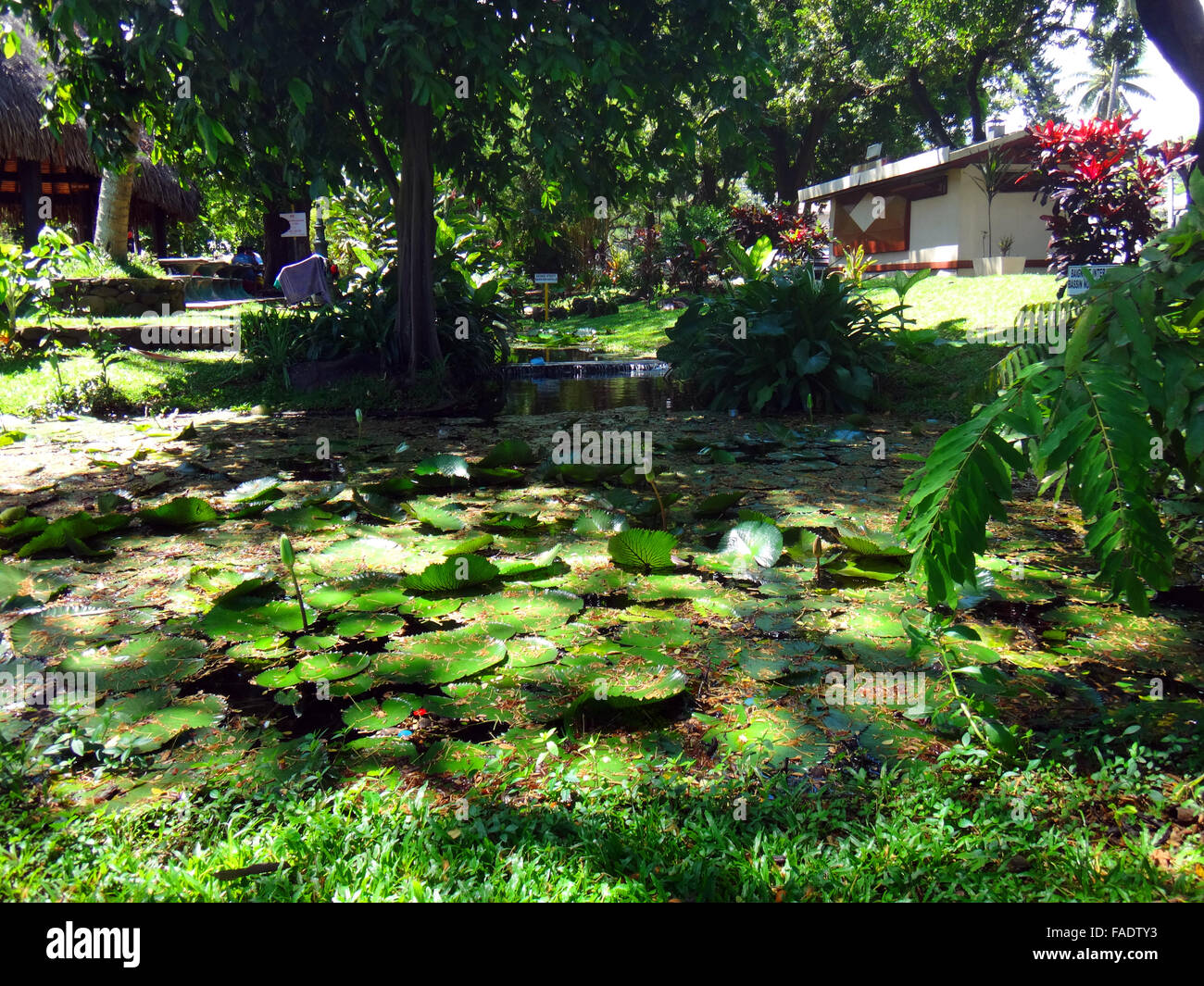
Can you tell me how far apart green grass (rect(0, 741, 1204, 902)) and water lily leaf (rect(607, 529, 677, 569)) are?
1294 mm

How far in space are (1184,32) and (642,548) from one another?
837 cm

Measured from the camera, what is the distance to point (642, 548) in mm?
3221

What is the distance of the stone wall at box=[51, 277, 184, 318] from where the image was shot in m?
12.1

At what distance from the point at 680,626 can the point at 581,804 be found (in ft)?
3.10

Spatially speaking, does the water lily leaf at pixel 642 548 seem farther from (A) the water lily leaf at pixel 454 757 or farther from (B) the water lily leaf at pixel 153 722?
(B) the water lily leaf at pixel 153 722

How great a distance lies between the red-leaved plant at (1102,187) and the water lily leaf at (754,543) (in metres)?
7.05

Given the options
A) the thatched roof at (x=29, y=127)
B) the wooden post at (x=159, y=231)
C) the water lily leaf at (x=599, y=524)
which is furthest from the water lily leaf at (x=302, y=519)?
the wooden post at (x=159, y=231)

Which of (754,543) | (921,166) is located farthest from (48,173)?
(754,543)

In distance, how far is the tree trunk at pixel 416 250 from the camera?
26.4 feet

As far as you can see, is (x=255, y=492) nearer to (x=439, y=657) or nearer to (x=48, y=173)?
(x=439, y=657)

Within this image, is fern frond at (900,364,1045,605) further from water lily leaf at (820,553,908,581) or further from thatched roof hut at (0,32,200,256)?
thatched roof hut at (0,32,200,256)

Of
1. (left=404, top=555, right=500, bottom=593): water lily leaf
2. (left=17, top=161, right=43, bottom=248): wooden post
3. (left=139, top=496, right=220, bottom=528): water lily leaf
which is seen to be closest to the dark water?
(left=139, top=496, right=220, bottom=528): water lily leaf

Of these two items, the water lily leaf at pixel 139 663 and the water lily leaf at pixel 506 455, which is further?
the water lily leaf at pixel 506 455

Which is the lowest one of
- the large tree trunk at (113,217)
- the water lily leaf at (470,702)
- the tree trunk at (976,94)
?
the water lily leaf at (470,702)
